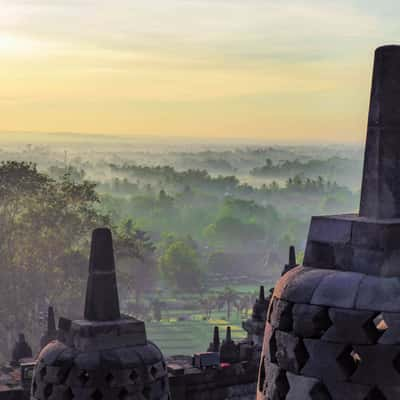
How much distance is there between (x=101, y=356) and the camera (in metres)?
10.9

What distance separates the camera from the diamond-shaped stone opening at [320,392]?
11.9 ft

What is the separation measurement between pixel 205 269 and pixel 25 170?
67.6 metres

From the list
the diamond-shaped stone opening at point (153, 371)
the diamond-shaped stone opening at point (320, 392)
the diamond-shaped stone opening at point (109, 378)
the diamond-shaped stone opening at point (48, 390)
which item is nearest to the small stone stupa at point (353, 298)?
the diamond-shaped stone opening at point (320, 392)

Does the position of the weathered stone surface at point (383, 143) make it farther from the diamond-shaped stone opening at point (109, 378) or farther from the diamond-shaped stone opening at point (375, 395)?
the diamond-shaped stone opening at point (109, 378)

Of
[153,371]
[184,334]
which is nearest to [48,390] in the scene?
[153,371]

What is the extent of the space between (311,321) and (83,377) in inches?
300

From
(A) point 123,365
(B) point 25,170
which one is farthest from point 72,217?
(A) point 123,365

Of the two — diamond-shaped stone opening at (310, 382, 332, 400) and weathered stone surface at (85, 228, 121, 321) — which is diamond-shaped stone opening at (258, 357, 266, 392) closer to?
diamond-shaped stone opening at (310, 382, 332, 400)

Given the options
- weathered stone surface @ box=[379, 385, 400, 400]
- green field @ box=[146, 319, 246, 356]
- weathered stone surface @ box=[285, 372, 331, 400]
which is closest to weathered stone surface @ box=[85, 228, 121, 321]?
weathered stone surface @ box=[285, 372, 331, 400]

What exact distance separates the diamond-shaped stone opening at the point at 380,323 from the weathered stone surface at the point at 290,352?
0.39m

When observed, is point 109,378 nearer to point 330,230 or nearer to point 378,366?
point 330,230

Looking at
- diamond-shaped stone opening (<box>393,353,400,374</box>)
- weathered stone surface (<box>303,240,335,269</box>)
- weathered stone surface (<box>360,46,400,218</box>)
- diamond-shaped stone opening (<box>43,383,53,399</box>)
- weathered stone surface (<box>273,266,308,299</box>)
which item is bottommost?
diamond-shaped stone opening (<box>43,383,53,399</box>)

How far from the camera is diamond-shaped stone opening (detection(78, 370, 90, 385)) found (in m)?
10.7

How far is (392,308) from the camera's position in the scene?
3547mm
